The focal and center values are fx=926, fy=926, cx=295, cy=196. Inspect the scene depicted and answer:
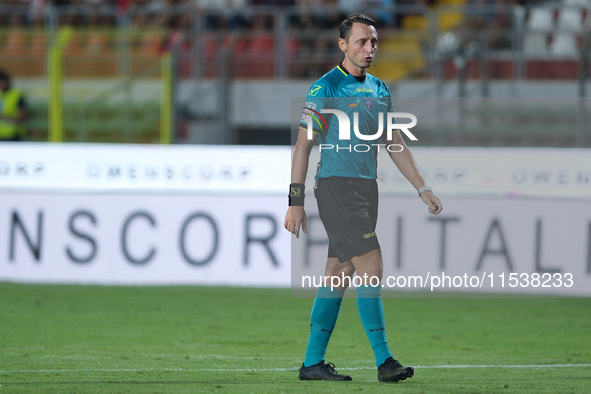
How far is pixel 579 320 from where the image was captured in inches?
334

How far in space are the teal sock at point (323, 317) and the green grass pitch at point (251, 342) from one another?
0.66 ft

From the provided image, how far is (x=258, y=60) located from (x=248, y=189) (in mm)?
3230

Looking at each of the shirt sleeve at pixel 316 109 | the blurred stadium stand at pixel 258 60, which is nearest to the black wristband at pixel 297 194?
the shirt sleeve at pixel 316 109

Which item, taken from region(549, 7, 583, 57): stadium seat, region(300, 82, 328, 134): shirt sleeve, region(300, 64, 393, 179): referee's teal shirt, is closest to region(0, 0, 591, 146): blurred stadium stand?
region(549, 7, 583, 57): stadium seat

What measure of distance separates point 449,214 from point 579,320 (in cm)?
220

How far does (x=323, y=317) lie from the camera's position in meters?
5.04

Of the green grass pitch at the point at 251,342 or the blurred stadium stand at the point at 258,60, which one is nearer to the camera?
the green grass pitch at the point at 251,342

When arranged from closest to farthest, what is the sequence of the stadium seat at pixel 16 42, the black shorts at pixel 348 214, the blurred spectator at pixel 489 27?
1. the black shorts at pixel 348 214
2. the blurred spectator at pixel 489 27
3. the stadium seat at pixel 16 42

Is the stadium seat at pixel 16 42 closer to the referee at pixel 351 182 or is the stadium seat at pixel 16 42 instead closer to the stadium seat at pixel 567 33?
the stadium seat at pixel 567 33

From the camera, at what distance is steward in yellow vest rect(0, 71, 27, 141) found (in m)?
12.5

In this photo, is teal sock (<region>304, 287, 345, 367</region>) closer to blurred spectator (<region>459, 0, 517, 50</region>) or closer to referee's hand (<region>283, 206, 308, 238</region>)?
referee's hand (<region>283, 206, 308, 238</region>)

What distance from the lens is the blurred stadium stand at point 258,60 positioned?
12.2 meters

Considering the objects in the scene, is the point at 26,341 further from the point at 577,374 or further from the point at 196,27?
the point at 196,27

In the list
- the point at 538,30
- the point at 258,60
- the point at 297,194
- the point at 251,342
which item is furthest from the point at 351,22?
the point at 258,60
